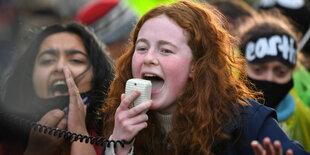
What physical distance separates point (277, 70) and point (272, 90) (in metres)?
0.18

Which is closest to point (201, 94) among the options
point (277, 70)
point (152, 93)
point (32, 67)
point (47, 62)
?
point (152, 93)

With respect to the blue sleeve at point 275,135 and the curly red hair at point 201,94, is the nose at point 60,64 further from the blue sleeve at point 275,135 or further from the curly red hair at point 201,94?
the blue sleeve at point 275,135

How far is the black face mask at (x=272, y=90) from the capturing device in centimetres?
407

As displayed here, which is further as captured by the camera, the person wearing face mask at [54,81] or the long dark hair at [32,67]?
the long dark hair at [32,67]

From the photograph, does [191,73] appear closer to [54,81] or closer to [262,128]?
[262,128]

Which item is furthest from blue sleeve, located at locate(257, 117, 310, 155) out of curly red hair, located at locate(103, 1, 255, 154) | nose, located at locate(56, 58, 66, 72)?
nose, located at locate(56, 58, 66, 72)

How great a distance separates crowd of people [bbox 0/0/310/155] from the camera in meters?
2.81

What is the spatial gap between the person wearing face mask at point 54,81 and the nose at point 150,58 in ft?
2.07

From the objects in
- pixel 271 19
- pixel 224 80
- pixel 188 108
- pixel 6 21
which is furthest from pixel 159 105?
pixel 6 21

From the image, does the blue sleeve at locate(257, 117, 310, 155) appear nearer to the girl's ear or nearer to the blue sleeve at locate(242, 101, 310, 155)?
the blue sleeve at locate(242, 101, 310, 155)

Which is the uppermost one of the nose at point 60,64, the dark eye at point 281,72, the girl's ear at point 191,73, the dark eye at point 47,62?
the dark eye at point 47,62

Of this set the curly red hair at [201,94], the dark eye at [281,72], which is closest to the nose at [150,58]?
the curly red hair at [201,94]

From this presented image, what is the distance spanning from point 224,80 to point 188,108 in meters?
0.23

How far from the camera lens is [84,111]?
323cm
